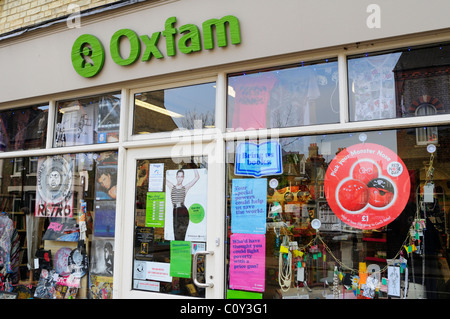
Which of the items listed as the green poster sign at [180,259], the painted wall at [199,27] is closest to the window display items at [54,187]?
the painted wall at [199,27]

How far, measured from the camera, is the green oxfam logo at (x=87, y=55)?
15.0ft

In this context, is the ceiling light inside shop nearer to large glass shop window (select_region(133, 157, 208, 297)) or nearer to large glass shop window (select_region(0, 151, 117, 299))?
large glass shop window (select_region(133, 157, 208, 297))

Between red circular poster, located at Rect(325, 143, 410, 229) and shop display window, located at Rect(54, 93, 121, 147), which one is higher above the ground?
shop display window, located at Rect(54, 93, 121, 147)

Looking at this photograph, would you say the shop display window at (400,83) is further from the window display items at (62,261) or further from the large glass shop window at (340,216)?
the window display items at (62,261)

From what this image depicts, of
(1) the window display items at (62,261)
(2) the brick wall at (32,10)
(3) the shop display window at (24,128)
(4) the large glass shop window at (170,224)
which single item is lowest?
(1) the window display items at (62,261)

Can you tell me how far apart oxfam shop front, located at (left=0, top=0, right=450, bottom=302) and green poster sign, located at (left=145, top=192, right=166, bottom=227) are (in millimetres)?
17

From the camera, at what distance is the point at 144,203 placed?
4.41m

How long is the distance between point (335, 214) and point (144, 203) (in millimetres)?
2168

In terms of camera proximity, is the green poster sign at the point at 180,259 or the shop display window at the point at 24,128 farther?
the shop display window at the point at 24,128

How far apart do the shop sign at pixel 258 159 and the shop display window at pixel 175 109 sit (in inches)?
19.1

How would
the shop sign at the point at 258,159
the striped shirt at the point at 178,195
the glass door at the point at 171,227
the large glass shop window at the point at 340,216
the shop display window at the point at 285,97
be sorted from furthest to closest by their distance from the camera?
the striped shirt at the point at 178,195 < the glass door at the point at 171,227 < the shop sign at the point at 258,159 < the shop display window at the point at 285,97 < the large glass shop window at the point at 340,216

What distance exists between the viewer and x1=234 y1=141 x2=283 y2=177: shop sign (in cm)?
380

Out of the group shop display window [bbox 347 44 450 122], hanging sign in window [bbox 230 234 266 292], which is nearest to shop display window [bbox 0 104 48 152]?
hanging sign in window [bbox 230 234 266 292]
